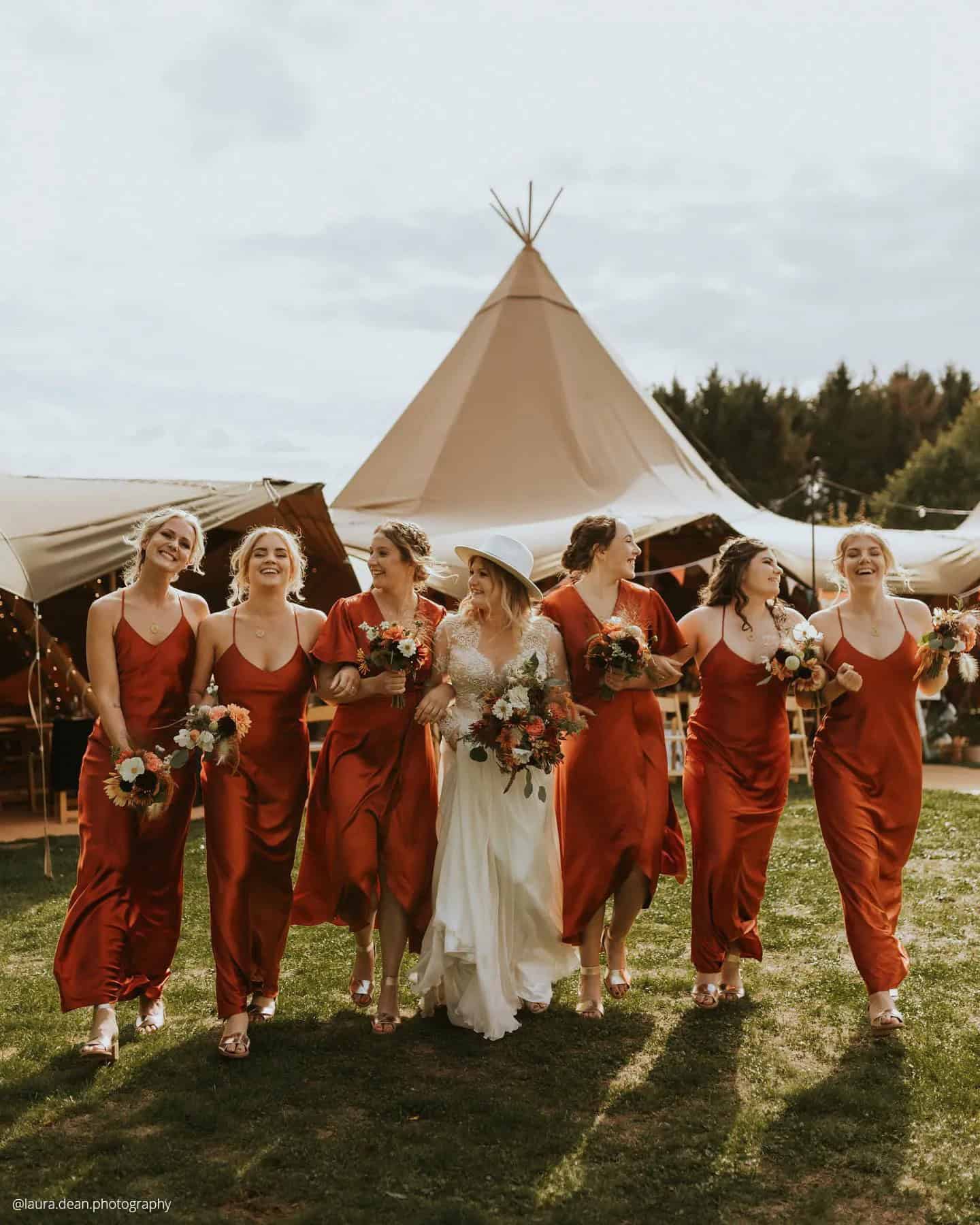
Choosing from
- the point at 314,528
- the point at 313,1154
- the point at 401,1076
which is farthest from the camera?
the point at 314,528

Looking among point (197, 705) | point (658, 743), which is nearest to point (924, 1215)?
point (658, 743)

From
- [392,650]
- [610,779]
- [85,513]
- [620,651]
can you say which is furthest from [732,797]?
[85,513]

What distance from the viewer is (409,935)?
4.84 metres

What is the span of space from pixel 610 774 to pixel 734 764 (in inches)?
20.6

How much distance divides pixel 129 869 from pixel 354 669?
1.15 metres

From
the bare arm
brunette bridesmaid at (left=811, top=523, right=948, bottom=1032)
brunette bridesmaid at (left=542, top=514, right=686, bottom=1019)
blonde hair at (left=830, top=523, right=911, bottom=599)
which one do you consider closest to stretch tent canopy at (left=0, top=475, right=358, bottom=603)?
the bare arm

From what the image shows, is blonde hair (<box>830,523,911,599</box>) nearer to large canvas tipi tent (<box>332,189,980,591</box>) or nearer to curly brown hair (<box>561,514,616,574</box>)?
curly brown hair (<box>561,514,616,574</box>)

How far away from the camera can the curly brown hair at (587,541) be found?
505 cm

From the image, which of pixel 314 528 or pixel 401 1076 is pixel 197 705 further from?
pixel 314 528

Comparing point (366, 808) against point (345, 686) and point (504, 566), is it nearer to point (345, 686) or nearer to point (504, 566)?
point (345, 686)

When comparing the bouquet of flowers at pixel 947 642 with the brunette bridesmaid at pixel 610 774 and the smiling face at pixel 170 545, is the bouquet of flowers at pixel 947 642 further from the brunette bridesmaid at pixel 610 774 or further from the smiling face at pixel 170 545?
the smiling face at pixel 170 545

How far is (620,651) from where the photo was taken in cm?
460

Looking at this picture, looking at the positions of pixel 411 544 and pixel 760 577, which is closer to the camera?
pixel 411 544

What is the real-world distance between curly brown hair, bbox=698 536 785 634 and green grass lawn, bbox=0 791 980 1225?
1.68 metres
